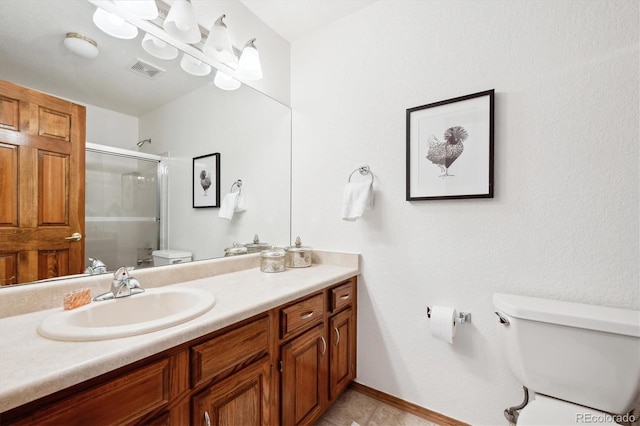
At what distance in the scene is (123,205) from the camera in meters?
1.26

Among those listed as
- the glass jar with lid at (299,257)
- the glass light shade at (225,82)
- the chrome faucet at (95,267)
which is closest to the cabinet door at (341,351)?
the glass jar with lid at (299,257)

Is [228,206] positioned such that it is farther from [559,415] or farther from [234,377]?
[559,415]

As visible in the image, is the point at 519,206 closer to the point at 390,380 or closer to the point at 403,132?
the point at 403,132

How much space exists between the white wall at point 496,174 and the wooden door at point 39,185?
1272 millimetres

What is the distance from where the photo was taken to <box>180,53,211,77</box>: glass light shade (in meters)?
1.51

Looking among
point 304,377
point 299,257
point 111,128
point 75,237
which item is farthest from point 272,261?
point 111,128

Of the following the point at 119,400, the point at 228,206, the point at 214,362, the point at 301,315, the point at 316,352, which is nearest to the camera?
the point at 119,400

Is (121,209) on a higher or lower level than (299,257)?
higher

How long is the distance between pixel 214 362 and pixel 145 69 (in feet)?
4.49

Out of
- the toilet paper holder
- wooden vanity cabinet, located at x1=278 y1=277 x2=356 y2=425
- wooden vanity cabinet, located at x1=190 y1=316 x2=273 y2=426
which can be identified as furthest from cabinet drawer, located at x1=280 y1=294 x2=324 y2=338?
the toilet paper holder

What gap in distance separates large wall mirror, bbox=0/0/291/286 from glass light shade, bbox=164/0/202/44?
136 millimetres

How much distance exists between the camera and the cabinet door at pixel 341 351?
156 cm

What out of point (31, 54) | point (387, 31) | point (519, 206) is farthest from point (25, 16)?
point (519, 206)

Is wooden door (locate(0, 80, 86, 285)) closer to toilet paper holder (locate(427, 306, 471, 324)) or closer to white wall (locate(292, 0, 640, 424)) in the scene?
white wall (locate(292, 0, 640, 424))
